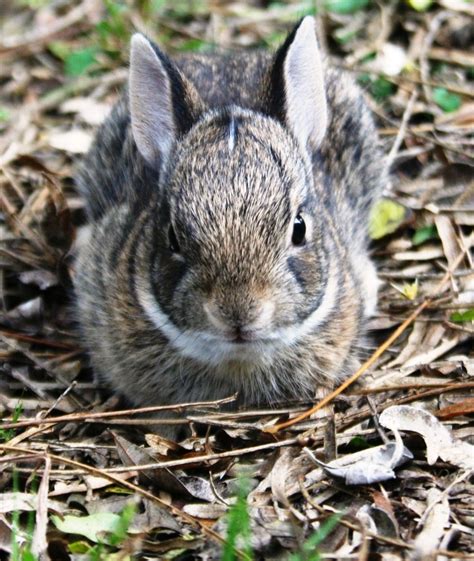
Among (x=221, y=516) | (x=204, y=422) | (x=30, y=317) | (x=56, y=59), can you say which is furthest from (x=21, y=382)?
(x=56, y=59)

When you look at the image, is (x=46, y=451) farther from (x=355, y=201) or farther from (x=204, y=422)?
(x=355, y=201)

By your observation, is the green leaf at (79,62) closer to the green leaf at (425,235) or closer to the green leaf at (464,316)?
the green leaf at (425,235)

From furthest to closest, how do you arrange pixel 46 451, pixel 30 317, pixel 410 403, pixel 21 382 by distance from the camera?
pixel 30 317
pixel 21 382
pixel 410 403
pixel 46 451

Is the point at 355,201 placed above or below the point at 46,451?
above

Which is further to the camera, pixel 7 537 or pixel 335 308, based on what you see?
pixel 335 308

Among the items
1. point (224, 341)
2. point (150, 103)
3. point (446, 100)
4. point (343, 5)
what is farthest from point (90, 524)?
point (343, 5)

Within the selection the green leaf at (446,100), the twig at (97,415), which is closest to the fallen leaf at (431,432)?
the twig at (97,415)

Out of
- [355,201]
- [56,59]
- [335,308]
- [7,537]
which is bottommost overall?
[7,537]
